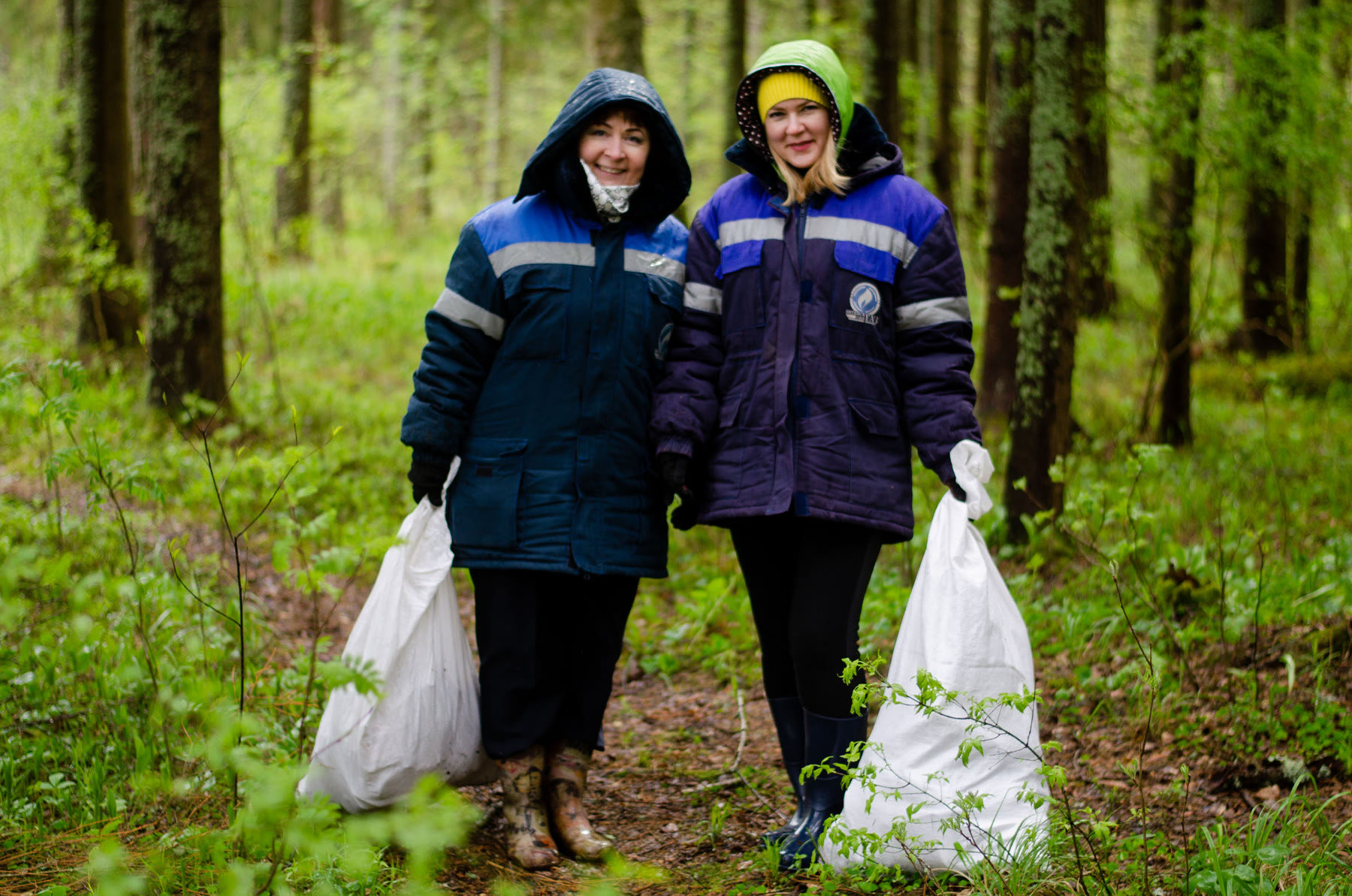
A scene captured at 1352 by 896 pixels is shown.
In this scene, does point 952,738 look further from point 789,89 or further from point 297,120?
point 297,120

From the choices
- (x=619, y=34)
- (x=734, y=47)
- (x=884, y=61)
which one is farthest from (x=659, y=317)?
(x=734, y=47)

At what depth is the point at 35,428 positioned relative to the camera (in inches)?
118

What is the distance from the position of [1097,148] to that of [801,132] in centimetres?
536

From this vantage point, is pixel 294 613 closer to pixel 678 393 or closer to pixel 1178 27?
pixel 678 393

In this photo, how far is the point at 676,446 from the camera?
2820mm

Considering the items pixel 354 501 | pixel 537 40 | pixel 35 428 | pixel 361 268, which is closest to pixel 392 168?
pixel 537 40

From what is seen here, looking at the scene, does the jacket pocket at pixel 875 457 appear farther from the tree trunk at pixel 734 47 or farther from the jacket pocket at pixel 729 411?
the tree trunk at pixel 734 47

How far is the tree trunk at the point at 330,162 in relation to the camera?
15.0m

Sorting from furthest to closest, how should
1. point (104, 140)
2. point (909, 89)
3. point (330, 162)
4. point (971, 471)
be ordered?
point (330, 162)
point (909, 89)
point (104, 140)
point (971, 471)

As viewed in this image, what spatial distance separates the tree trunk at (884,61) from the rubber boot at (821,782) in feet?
21.4

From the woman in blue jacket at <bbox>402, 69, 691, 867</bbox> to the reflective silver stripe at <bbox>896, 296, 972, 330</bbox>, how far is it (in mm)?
637

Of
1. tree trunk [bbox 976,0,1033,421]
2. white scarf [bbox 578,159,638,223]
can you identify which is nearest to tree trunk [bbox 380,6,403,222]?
tree trunk [bbox 976,0,1033,421]

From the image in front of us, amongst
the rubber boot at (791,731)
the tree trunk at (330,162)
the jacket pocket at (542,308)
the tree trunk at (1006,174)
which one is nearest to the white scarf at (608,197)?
the jacket pocket at (542,308)

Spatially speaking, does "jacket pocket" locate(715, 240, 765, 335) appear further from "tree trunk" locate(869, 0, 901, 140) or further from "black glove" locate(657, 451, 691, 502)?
"tree trunk" locate(869, 0, 901, 140)
